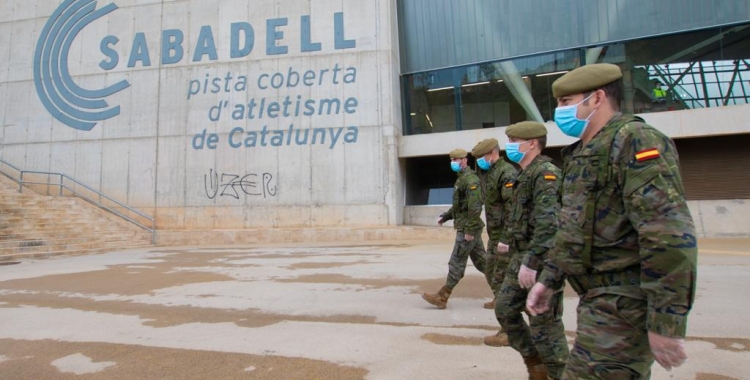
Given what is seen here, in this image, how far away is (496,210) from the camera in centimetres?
371

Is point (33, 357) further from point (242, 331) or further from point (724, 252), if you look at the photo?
point (724, 252)

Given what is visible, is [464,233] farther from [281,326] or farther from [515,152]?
[281,326]

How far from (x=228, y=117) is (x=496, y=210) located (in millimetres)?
13410

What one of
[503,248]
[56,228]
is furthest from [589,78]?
[56,228]

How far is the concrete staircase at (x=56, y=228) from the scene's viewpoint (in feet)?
36.2

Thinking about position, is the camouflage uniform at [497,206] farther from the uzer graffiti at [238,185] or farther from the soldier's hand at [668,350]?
the uzer graffiti at [238,185]

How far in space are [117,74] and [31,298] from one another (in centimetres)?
1283

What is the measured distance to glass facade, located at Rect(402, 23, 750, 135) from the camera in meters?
12.7

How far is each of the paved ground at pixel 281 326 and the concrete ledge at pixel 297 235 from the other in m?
5.77

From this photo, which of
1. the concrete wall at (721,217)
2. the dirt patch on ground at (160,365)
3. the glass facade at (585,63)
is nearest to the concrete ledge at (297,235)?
the glass facade at (585,63)

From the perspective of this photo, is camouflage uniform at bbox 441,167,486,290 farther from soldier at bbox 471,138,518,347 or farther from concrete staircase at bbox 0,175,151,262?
concrete staircase at bbox 0,175,151,262

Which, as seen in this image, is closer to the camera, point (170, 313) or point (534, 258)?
point (534, 258)

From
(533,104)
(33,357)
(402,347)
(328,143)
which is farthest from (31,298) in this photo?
(533,104)

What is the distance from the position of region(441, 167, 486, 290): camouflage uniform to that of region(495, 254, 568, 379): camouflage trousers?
1.81 m
